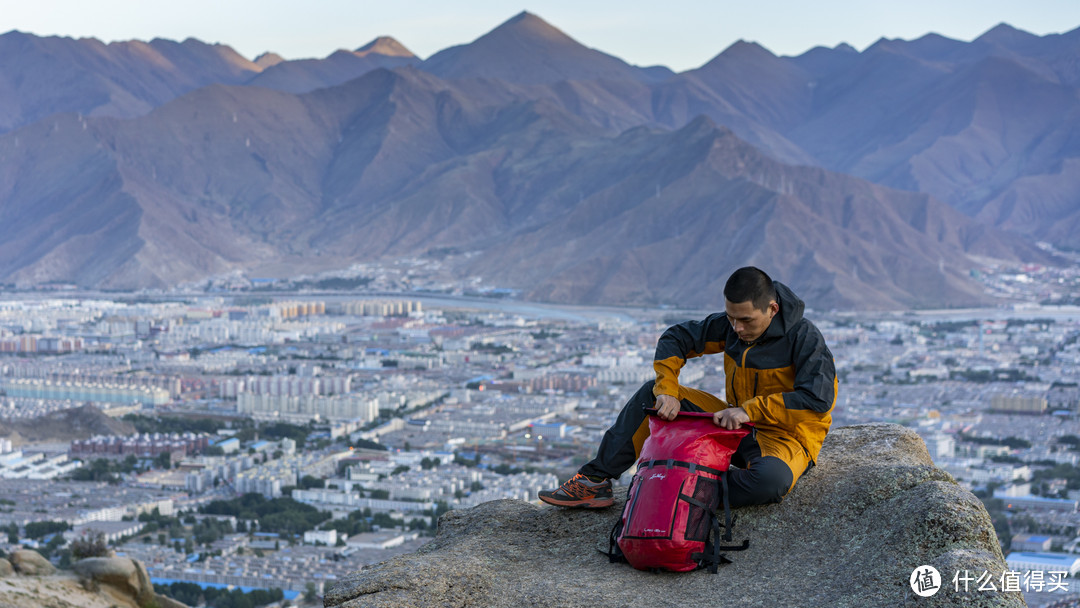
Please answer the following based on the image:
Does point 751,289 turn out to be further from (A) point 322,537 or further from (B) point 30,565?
(A) point 322,537

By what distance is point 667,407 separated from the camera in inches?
213

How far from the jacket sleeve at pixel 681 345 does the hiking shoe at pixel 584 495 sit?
0.54m

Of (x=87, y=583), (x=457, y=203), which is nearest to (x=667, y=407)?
(x=87, y=583)

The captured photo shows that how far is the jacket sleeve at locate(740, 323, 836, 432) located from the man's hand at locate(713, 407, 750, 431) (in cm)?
13

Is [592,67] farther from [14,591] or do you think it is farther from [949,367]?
[14,591]

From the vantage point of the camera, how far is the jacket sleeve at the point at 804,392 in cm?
541

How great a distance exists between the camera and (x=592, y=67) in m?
185

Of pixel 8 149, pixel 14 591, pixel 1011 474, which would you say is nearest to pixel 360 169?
pixel 8 149

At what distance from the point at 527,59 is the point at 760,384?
17636 cm

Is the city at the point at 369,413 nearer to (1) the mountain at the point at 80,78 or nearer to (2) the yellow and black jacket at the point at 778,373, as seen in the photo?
(2) the yellow and black jacket at the point at 778,373

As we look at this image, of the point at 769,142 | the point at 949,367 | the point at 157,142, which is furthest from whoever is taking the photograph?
the point at 769,142

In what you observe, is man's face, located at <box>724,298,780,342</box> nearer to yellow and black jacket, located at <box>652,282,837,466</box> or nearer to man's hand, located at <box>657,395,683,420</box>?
yellow and black jacket, located at <box>652,282,837,466</box>

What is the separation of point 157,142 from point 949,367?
96.9 m

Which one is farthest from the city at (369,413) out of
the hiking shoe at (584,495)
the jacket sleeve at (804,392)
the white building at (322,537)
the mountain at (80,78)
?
the mountain at (80,78)
